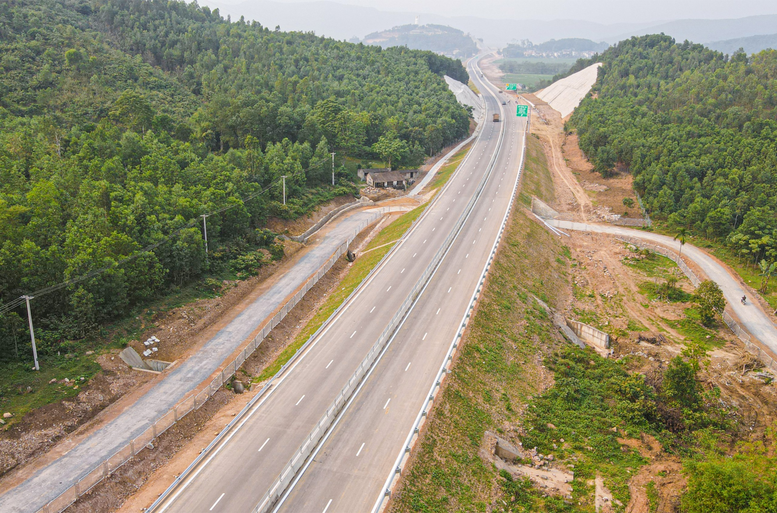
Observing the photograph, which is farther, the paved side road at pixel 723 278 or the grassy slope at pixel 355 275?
the paved side road at pixel 723 278

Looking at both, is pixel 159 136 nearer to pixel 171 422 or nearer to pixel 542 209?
pixel 171 422

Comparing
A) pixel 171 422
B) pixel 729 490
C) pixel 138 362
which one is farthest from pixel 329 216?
pixel 729 490

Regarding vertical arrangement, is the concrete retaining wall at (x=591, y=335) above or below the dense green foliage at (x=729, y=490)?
below

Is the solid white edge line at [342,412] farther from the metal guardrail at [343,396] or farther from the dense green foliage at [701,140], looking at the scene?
the dense green foliage at [701,140]

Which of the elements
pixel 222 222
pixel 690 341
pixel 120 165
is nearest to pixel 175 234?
pixel 222 222

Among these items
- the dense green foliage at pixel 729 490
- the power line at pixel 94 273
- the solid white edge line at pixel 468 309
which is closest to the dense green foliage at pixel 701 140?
the solid white edge line at pixel 468 309

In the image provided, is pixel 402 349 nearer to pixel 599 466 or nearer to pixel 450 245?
pixel 599 466

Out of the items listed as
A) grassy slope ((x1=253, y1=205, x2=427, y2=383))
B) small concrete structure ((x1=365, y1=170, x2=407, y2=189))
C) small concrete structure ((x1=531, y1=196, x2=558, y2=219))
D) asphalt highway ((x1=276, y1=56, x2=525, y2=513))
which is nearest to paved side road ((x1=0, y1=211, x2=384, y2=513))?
grassy slope ((x1=253, y1=205, x2=427, y2=383))
